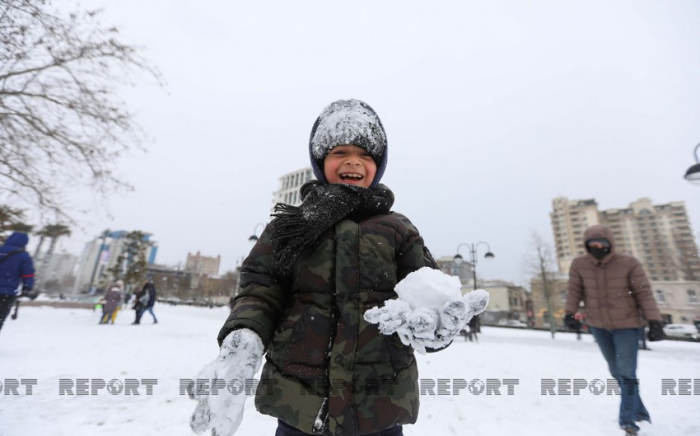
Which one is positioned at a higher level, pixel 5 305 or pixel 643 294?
pixel 643 294

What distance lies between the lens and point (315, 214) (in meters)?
1.44

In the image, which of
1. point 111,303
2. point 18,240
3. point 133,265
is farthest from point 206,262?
point 18,240

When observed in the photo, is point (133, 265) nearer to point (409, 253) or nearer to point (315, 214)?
point (315, 214)

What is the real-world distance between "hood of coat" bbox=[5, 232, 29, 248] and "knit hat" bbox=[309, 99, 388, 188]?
5.96 meters

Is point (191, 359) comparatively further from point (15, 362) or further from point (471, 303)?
point (471, 303)

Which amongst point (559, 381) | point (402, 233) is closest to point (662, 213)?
point (559, 381)

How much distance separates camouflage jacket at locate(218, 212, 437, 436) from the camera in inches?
47.6

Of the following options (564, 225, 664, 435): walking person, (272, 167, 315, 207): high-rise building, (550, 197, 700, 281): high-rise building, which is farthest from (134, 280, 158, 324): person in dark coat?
(550, 197, 700, 281): high-rise building

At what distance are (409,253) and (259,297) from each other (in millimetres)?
736

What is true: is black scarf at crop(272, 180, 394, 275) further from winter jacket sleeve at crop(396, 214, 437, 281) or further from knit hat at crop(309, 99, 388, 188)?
knit hat at crop(309, 99, 388, 188)

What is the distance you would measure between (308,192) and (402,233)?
58cm

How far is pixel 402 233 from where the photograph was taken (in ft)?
5.17

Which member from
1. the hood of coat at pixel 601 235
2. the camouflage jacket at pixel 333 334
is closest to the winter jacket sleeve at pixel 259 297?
the camouflage jacket at pixel 333 334

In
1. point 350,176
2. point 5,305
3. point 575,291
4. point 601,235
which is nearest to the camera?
point 350,176
